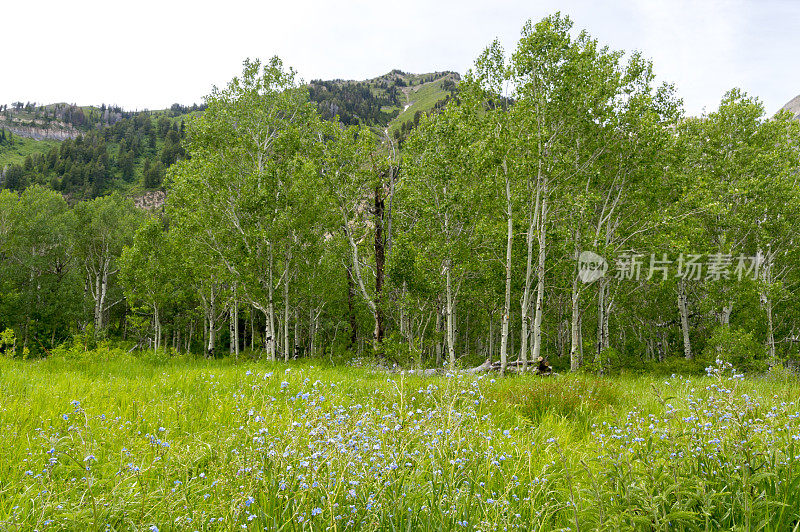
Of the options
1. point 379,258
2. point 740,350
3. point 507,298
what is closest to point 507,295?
point 507,298

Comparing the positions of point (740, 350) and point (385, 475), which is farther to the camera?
point (740, 350)

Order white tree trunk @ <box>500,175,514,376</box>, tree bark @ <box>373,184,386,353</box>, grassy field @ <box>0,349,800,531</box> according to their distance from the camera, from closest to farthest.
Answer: grassy field @ <box>0,349,800,531</box>, white tree trunk @ <box>500,175,514,376</box>, tree bark @ <box>373,184,386,353</box>

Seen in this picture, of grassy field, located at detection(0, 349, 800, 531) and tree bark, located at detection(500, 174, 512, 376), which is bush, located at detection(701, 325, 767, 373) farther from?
grassy field, located at detection(0, 349, 800, 531)

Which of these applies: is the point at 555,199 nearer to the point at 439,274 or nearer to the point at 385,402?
the point at 439,274

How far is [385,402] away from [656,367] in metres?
28.6

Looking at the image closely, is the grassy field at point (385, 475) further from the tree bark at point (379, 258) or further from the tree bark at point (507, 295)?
the tree bark at point (379, 258)

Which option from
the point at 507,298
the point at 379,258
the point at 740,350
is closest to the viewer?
the point at 507,298

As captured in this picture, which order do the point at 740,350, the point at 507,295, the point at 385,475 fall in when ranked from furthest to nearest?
the point at 740,350, the point at 507,295, the point at 385,475

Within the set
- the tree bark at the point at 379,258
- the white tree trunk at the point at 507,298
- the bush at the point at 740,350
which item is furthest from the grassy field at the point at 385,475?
the bush at the point at 740,350

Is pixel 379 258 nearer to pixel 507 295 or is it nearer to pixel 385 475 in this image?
pixel 507 295

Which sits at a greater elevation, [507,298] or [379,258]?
[379,258]

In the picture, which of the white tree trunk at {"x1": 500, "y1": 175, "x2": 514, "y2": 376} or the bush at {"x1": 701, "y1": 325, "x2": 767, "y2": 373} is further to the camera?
the bush at {"x1": 701, "y1": 325, "x2": 767, "y2": 373}

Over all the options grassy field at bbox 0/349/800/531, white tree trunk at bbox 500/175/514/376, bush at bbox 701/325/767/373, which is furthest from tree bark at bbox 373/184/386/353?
bush at bbox 701/325/767/373

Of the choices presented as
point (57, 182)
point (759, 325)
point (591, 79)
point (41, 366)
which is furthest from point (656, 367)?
point (57, 182)
